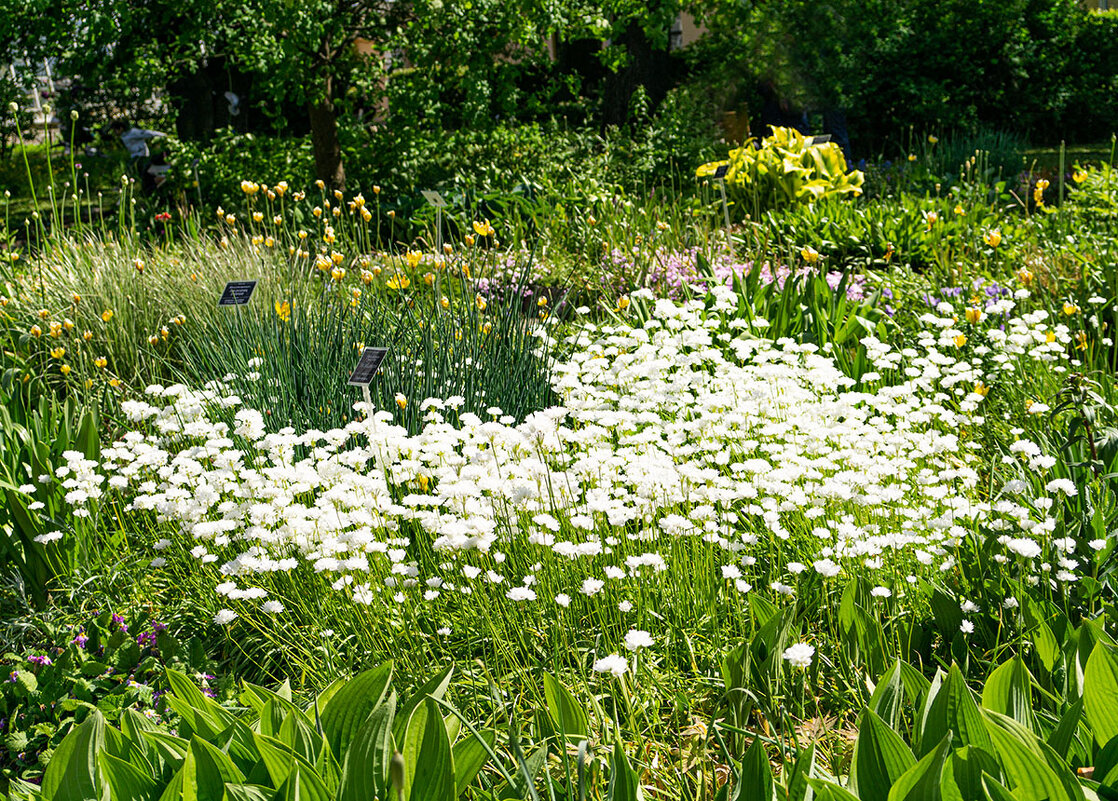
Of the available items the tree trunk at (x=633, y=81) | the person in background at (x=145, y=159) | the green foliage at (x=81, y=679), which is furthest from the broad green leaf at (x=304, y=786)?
the tree trunk at (x=633, y=81)

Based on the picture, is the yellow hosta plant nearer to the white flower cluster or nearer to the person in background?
the white flower cluster


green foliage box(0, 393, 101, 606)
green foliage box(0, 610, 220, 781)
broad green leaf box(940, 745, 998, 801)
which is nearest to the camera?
broad green leaf box(940, 745, 998, 801)

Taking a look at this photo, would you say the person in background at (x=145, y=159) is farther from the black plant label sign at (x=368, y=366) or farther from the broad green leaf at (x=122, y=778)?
the broad green leaf at (x=122, y=778)

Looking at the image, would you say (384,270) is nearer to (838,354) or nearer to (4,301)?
(4,301)

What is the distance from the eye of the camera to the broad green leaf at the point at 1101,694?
1769 mm

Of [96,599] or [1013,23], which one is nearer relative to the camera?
[96,599]

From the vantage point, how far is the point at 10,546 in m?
3.31

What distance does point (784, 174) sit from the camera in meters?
7.44

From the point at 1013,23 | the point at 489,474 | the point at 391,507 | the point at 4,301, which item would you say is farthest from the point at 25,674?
the point at 1013,23

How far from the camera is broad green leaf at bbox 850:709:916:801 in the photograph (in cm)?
164

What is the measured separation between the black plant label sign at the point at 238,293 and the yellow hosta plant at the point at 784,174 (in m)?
4.07

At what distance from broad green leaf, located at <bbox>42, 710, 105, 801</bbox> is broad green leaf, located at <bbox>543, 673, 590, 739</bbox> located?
846 mm

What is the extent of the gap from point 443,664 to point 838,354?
2.41 meters

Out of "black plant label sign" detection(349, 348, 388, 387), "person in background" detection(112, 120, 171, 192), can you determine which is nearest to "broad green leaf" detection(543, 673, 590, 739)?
"black plant label sign" detection(349, 348, 388, 387)
